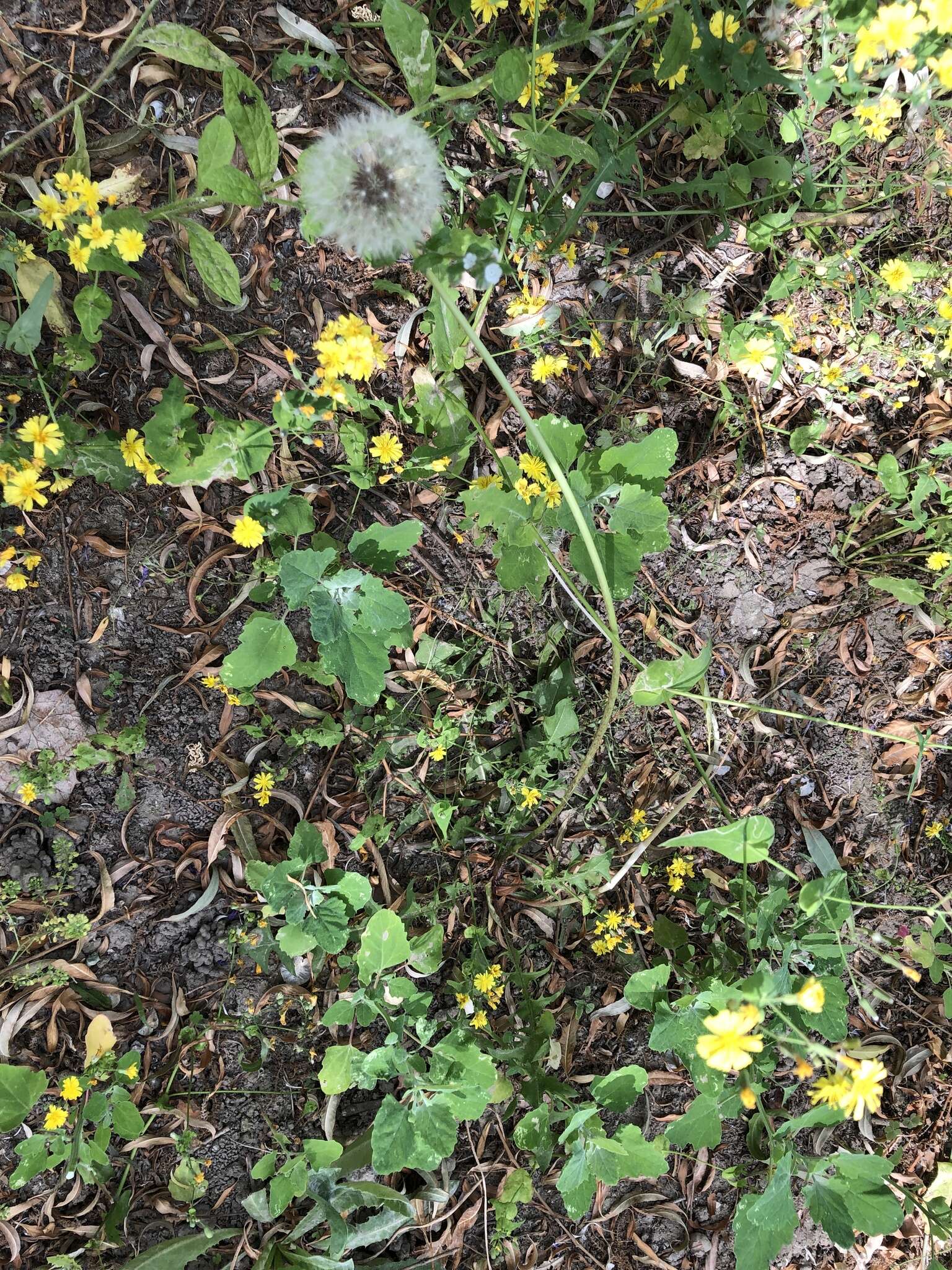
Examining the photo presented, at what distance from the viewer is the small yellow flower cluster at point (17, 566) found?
87.9 inches

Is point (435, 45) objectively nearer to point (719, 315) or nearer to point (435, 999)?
point (719, 315)

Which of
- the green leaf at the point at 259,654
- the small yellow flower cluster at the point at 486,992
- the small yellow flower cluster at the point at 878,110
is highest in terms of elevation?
the small yellow flower cluster at the point at 878,110

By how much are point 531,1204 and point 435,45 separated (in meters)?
3.89

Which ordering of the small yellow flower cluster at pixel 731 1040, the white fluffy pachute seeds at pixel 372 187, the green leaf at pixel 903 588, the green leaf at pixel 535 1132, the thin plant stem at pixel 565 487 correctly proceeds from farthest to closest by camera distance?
the green leaf at pixel 903 588
the green leaf at pixel 535 1132
the white fluffy pachute seeds at pixel 372 187
the thin plant stem at pixel 565 487
the small yellow flower cluster at pixel 731 1040

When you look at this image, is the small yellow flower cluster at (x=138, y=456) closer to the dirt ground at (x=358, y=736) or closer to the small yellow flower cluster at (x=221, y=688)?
the dirt ground at (x=358, y=736)

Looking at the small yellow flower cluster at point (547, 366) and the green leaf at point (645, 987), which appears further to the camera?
the small yellow flower cluster at point (547, 366)

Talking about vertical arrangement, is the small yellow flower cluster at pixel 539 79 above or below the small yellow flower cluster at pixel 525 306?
above

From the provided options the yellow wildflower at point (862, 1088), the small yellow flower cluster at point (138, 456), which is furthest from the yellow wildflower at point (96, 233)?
the yellow wildflower at point (862, 1088)

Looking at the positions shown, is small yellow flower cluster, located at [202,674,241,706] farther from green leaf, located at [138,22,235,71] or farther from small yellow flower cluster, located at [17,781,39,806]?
green leaf, located at [138,22,235,71]

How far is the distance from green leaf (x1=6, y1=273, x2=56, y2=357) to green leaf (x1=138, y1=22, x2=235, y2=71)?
2.49 ft

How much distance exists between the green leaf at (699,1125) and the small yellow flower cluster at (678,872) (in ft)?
2.07

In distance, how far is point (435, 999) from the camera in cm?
263

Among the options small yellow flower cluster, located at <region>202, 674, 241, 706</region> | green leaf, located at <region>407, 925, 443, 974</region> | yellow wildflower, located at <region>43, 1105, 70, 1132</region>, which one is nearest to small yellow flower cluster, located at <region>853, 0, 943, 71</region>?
small yellow flower cluster, located at <region>202, 674, 241, 706</region>

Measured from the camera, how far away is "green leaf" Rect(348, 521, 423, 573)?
229 centimetres
